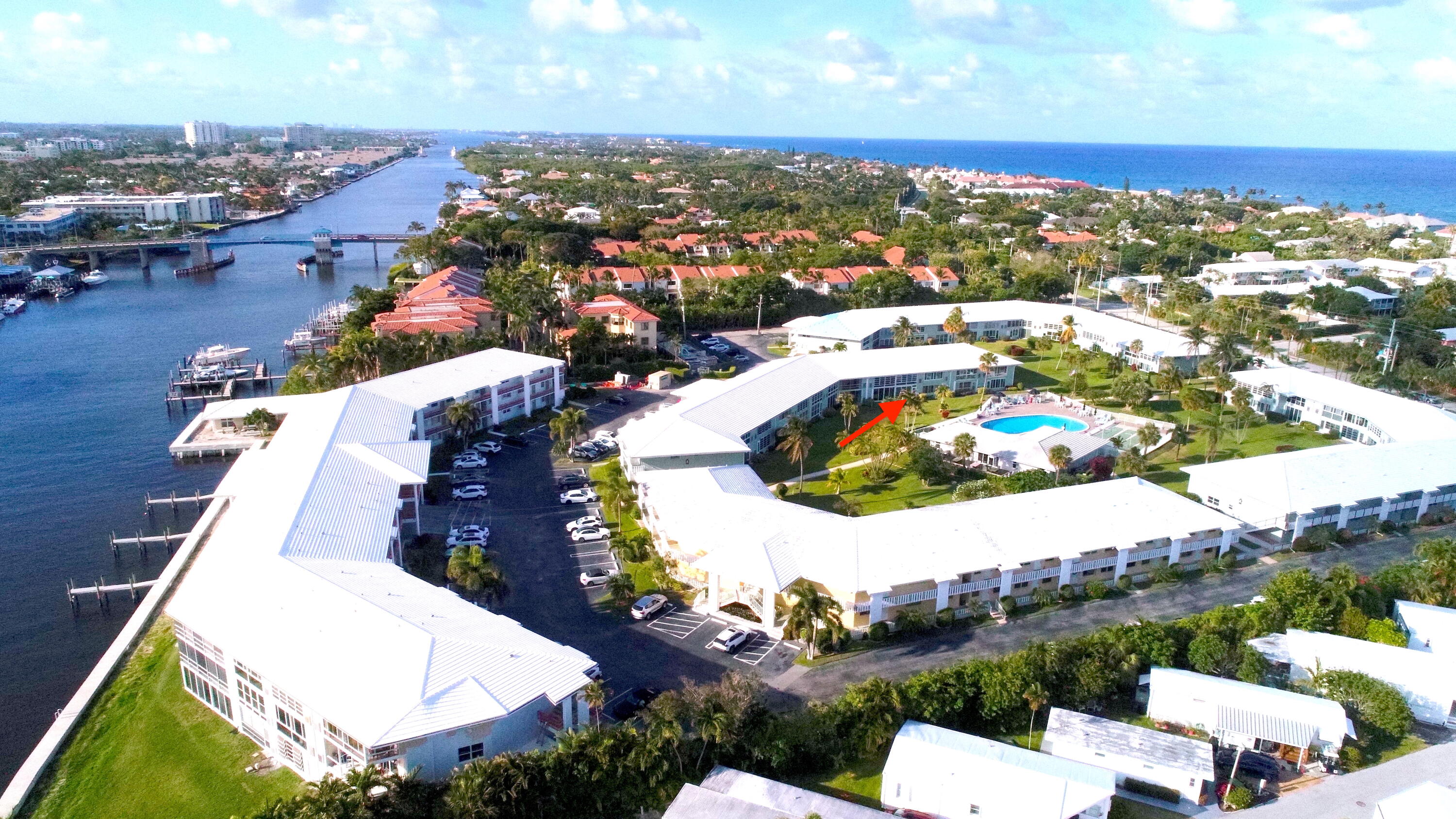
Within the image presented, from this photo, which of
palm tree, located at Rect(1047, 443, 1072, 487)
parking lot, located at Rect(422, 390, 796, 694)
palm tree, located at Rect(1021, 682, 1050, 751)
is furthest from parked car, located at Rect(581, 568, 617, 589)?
palm tree, located at Rect(1047, 443, 1072, 487)

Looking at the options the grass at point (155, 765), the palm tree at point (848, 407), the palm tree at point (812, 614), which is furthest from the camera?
the palm tree at point (848, 407)

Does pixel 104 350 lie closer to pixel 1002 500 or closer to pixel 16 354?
pixel 16 354

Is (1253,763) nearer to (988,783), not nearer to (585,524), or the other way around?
(988,783)

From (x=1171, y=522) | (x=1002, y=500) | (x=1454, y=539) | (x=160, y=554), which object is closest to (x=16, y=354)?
(x=160, y=554)

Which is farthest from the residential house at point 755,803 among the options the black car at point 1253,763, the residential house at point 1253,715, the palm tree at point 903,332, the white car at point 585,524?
the palm tree at point 903,332

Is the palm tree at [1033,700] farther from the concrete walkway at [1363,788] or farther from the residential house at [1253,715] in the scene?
the concrete walkway at [1363,788]

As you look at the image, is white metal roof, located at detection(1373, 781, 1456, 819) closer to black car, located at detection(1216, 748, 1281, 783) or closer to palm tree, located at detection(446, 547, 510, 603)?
black car, located at detection(1216, 748, 1281, 783)

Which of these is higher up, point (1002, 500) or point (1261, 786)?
point (1002, 500)
